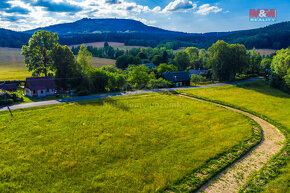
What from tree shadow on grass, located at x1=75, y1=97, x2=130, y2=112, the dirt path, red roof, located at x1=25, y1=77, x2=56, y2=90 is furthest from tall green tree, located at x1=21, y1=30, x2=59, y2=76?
the dirt path

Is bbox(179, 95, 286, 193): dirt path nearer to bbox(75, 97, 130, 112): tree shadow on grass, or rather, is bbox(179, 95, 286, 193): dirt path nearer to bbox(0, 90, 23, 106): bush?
bbox(75, 97, 130, 112): tree shadow on grass

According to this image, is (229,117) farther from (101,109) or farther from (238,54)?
(238,54)

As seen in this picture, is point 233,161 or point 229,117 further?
point 229,117

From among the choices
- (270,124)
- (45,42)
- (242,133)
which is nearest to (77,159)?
(242,133)

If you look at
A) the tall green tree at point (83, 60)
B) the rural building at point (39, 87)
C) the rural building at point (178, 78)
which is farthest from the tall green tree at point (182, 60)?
the rural building at point (39, 87)

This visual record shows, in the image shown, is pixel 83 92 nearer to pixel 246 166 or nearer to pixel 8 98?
pixel 8 98

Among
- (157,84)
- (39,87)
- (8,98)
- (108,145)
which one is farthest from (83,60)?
(108,145)
